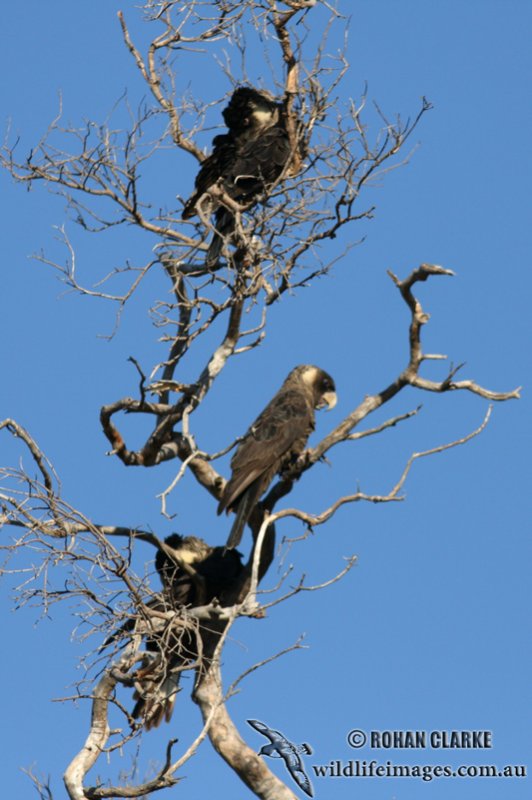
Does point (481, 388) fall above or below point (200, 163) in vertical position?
below

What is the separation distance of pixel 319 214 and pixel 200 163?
1.20 metres

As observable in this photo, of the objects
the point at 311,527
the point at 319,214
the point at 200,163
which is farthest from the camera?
the point at 200,163

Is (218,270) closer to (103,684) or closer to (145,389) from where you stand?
(145,389)

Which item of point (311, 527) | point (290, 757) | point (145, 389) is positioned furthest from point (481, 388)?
point (290, 757)

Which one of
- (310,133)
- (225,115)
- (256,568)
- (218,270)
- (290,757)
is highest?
(225,115)

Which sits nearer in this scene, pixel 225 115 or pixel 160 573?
pixel 160 573

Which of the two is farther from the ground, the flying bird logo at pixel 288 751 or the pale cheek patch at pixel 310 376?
the pale cheek patch at pixel 310 376

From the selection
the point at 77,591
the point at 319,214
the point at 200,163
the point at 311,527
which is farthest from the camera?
the point at 200,163

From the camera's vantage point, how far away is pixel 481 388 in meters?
6.94

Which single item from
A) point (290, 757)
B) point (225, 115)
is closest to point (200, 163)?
point (225, 115)

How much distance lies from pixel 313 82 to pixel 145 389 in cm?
203

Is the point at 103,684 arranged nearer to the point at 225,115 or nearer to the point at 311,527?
the point at 311,527

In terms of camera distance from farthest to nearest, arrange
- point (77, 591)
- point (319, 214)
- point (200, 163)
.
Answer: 1. point (200, 163)
2. point (319, 214)
3. point (77, 591)

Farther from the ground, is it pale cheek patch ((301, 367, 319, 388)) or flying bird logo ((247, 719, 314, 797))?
pale cheek patch ((301, 367, 319, 388))
